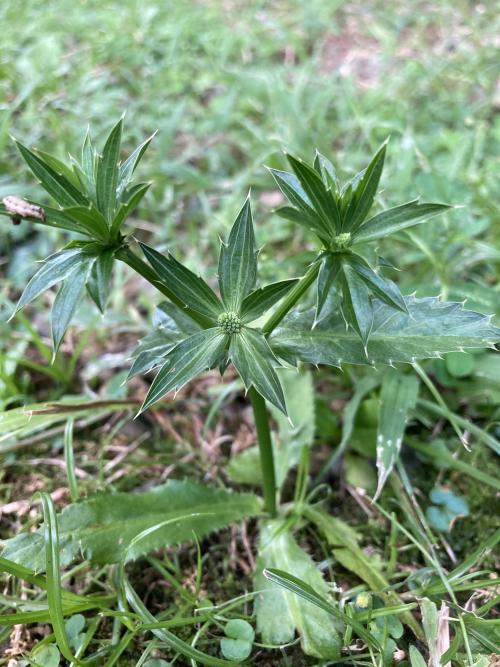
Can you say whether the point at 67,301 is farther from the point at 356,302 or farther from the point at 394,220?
the point at 394,220

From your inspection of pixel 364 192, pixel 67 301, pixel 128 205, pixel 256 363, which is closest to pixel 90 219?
pixel 128 205

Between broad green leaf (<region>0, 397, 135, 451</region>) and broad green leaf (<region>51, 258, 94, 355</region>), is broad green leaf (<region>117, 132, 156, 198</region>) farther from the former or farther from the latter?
broad green leaf (<region>0, 397, 135, 451</region>)

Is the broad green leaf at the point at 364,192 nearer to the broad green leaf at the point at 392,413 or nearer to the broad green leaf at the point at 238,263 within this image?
the broad green leaf at the point at 238,263

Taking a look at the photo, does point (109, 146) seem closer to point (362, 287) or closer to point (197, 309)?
point (197, 309)

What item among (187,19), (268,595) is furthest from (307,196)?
(187,19)

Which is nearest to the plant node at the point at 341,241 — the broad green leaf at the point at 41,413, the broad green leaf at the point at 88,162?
the broad green leaf at the point at 88,162

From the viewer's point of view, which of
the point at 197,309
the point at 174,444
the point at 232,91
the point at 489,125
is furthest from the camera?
the point at 232,91
